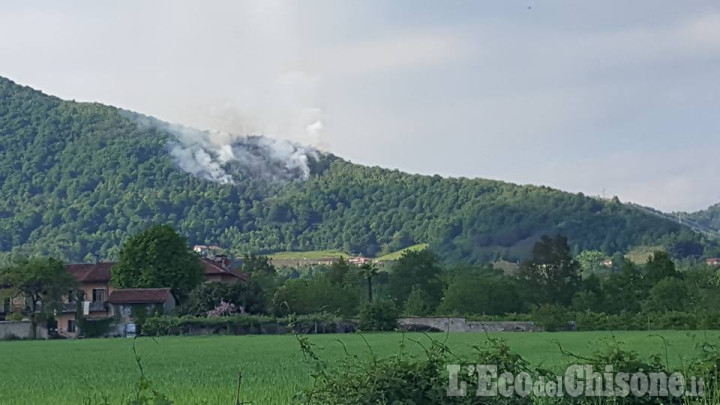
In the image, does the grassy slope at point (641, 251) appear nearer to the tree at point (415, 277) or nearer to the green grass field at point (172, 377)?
the tree at point (415, 277)

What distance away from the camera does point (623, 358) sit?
35.1 feet

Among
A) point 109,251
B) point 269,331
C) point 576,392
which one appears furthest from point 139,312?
point 109,251

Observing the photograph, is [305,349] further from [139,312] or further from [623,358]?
[139,312]

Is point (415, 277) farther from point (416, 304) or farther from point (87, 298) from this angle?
point (87, 298)

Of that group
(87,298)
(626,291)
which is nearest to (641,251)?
(626,291)

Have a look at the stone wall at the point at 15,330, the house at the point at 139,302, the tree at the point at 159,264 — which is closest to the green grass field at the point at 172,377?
the stone wall at the point at 15,330

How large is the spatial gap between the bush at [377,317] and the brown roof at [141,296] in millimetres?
14153

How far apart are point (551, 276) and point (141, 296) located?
35.5m

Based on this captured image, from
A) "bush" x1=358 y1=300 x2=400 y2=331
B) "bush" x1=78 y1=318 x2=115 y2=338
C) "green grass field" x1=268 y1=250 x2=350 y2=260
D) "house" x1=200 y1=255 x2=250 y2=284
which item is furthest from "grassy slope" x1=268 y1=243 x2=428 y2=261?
"bush" x1=358 y1=300 x2=400 y2=331

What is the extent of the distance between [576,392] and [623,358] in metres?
0.58

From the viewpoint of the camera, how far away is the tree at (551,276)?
89.2 meters

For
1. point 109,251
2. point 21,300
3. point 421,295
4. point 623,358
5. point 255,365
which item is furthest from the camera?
point 109,251

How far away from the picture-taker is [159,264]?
78.8 metres

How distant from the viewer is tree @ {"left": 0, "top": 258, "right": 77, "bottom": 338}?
234ft
